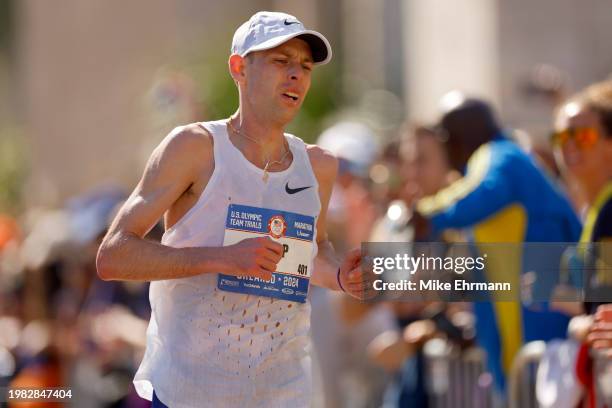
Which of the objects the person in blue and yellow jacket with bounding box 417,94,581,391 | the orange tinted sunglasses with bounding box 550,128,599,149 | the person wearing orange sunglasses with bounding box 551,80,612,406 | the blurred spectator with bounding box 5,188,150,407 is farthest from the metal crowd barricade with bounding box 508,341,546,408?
the blurred spectator with bounding box 5,188,150,407

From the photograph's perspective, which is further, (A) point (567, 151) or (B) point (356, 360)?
(B) point (356, 360)

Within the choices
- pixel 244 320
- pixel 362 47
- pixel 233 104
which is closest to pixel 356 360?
pixel 244 320

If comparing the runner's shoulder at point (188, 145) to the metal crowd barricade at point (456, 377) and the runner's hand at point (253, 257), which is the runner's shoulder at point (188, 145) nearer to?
the runner's hand at point (253, 257)

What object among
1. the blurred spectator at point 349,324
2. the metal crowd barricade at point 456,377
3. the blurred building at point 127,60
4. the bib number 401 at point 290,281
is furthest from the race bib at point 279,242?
the blurred building at point 127,60

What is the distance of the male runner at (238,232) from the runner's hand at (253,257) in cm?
7

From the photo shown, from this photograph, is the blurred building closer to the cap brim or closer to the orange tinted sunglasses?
the orange tinted sunglasses

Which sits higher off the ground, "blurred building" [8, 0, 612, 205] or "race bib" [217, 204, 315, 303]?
"blurred building" [8, 0, 612, 205]

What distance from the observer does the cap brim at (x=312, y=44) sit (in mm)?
4824

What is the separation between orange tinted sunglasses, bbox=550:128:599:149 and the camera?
6.47m

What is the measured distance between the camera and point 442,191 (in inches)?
296

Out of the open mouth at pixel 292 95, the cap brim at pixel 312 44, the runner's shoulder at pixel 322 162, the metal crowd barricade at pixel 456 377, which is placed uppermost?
the cap brim at pixel 312 44

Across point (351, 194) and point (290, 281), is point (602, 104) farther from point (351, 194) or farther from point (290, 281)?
point (351, 194)

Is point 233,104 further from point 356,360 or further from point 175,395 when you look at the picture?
point 175,395

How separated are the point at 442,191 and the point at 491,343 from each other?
83 centimetres
